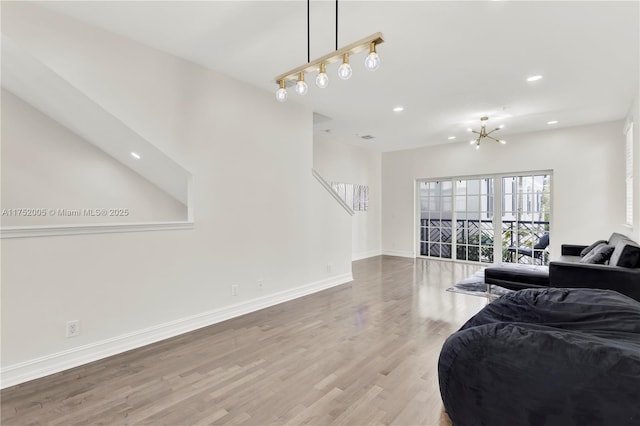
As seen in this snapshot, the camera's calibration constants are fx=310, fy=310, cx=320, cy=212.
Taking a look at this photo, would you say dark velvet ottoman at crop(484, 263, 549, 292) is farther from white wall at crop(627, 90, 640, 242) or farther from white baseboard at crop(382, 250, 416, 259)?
white baseboard at crop(382, 250, 416, 259)

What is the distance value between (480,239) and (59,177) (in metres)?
7.47

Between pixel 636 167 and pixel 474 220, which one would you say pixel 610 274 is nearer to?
pixel 636 167

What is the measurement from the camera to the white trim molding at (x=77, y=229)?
227 centimetres

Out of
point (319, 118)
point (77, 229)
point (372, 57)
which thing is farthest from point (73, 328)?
point (319, 118)

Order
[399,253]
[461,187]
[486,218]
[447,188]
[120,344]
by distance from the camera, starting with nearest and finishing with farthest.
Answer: [120,344]
[486,218]
[461,187]
[447,188]
[399,253]

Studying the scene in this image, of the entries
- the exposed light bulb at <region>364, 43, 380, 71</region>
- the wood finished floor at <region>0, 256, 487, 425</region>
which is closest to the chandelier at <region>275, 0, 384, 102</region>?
the exposed light bulb at <region>364, 43, 380, 71</region>

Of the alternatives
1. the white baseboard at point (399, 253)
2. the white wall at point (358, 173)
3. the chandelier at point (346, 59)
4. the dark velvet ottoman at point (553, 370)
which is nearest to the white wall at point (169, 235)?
the chandelier at point (346, 59)

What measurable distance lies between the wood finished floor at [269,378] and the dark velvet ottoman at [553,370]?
312mm

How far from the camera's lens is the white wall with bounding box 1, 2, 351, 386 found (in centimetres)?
237

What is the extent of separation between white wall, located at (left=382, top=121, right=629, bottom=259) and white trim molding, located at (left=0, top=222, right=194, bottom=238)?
6172 millimetres

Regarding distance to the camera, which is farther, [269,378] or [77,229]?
[77,229]

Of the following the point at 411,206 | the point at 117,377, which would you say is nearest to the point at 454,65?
the point at 117,377

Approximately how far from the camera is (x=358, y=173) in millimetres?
7672

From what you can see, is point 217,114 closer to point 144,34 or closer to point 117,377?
point 144,34
